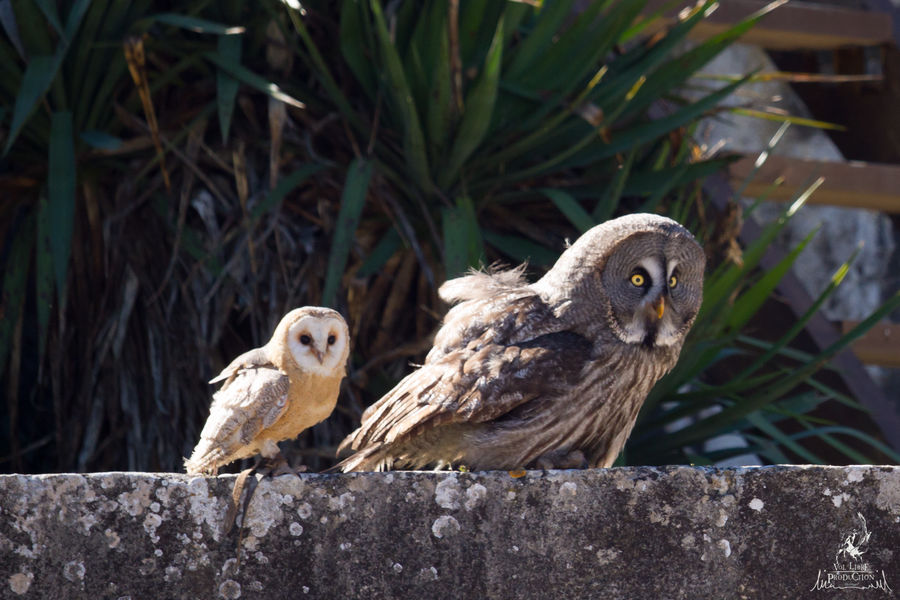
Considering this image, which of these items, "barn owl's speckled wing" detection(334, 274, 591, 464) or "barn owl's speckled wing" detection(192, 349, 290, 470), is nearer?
"barn owl's speckled wing" detection(192, 349, 290, 470)

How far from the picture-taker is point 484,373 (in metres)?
2.99

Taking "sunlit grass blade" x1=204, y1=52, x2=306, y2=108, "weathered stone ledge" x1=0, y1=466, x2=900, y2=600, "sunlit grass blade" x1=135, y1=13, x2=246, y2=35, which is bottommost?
"weathered stone ledge" x1=0, y1=466, x2=900, y2=600

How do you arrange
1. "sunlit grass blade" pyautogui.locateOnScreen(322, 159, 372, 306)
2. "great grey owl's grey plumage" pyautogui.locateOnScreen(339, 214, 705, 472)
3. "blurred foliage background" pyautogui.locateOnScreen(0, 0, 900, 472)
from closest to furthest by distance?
1. "great grey owl's grey plumage" pyautogui.locateOnScreen(339, 214, 705, 472)
2. "sunlit grass blade" pyautogui.locateOnScreen(322, 159, 372, 306)
3. "blurred foliage background" pyautogui.locateOnScreen(0, 0, 900, 472)

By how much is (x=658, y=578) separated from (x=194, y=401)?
9.72 ft

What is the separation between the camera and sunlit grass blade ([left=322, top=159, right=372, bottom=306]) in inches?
173

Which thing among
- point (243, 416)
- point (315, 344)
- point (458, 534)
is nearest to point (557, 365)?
point (315, 344)

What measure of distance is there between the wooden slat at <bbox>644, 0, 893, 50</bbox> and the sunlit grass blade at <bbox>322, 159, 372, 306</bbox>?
7.79 ft

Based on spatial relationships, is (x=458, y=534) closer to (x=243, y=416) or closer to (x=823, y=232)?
(x=243, y=416)

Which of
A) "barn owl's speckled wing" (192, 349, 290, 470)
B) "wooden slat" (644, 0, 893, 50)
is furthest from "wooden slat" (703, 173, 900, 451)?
"barn owl's speckled wing" (192, 349, 290, 470)

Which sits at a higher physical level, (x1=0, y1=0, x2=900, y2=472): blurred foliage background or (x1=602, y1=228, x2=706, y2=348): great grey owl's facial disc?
(x1=0, y1=0, x2=900, y2=472): blurred foliage background

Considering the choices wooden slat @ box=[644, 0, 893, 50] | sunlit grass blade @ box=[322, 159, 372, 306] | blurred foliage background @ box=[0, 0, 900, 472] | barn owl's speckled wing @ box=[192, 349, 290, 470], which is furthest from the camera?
wooden slat @ box=[644, 0, 893, 50]

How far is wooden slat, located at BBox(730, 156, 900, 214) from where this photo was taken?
5797mm
